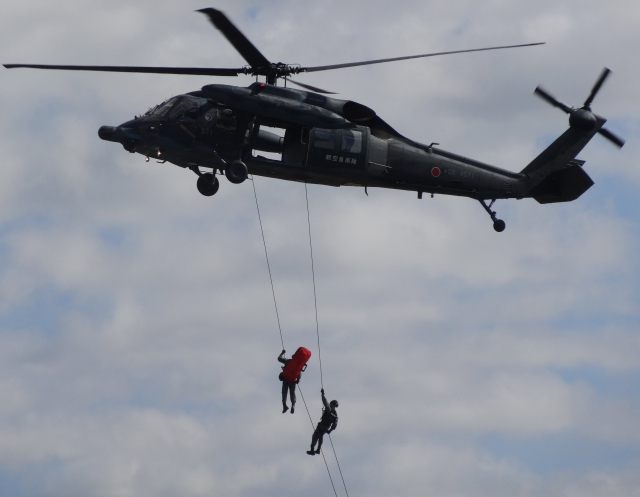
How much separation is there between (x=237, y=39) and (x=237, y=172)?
12.5 feet

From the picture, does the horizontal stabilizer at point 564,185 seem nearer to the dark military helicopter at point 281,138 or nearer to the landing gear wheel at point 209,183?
the dark military helicopter at point 281,138

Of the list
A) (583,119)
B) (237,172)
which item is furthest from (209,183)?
(583,119)

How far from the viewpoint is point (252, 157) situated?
120 ft

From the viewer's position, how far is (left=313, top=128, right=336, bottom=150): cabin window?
36.7 metres

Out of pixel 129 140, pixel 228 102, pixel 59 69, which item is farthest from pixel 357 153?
pixel 59 69

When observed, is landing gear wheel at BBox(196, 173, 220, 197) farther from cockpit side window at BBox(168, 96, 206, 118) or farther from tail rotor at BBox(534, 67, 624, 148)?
tail rotor at BBox(534, 67, 624, 148)

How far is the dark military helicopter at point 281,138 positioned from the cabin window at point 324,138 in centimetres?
3

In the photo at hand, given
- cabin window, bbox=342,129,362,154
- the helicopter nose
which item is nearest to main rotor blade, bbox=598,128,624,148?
cabin window, bbox=342,129,362,154

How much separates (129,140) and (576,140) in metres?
15.2

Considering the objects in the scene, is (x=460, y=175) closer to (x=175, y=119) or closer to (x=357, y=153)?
(x=357, y=153)

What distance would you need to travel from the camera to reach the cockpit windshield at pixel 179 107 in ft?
119

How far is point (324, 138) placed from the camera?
3678 centimetres

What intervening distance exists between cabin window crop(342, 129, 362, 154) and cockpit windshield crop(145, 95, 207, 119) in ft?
14.1

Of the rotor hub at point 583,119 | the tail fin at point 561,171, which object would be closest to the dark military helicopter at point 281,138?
the tail fin at point 561,171
